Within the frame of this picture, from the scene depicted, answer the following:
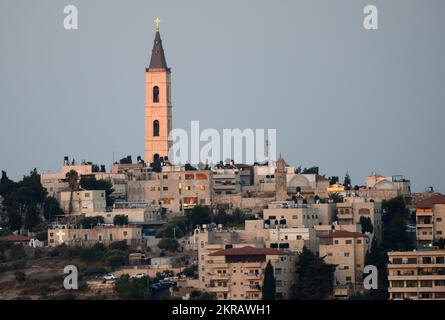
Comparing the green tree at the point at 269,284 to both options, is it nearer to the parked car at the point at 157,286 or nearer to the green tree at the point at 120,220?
the parked car at the point at 157,286

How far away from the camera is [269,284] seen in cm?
14775

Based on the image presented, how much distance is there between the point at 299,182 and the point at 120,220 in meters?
11.6

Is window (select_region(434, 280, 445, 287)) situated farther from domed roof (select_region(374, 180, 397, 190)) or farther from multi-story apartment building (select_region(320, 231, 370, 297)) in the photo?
domed roof (select_region(374, 180, 397, 190))

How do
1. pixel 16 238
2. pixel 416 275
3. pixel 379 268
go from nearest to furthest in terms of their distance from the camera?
→ pixel 416 275 < pixel 379 268 < pixel 16 238

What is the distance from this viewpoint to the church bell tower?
185250 mm

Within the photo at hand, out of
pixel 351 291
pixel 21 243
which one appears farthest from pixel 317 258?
pixel 21 243

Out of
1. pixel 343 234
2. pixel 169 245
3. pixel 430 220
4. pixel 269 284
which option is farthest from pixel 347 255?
pixel 169 245

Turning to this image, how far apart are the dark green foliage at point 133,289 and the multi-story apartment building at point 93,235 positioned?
379 inches

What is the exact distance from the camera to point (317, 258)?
496 feet

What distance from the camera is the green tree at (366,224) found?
523 feet

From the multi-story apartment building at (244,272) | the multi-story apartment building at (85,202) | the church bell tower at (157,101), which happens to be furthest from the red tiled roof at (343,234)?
the church bell tower at (157,101)

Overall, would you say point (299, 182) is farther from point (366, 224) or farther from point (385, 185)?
point (366, 224)
